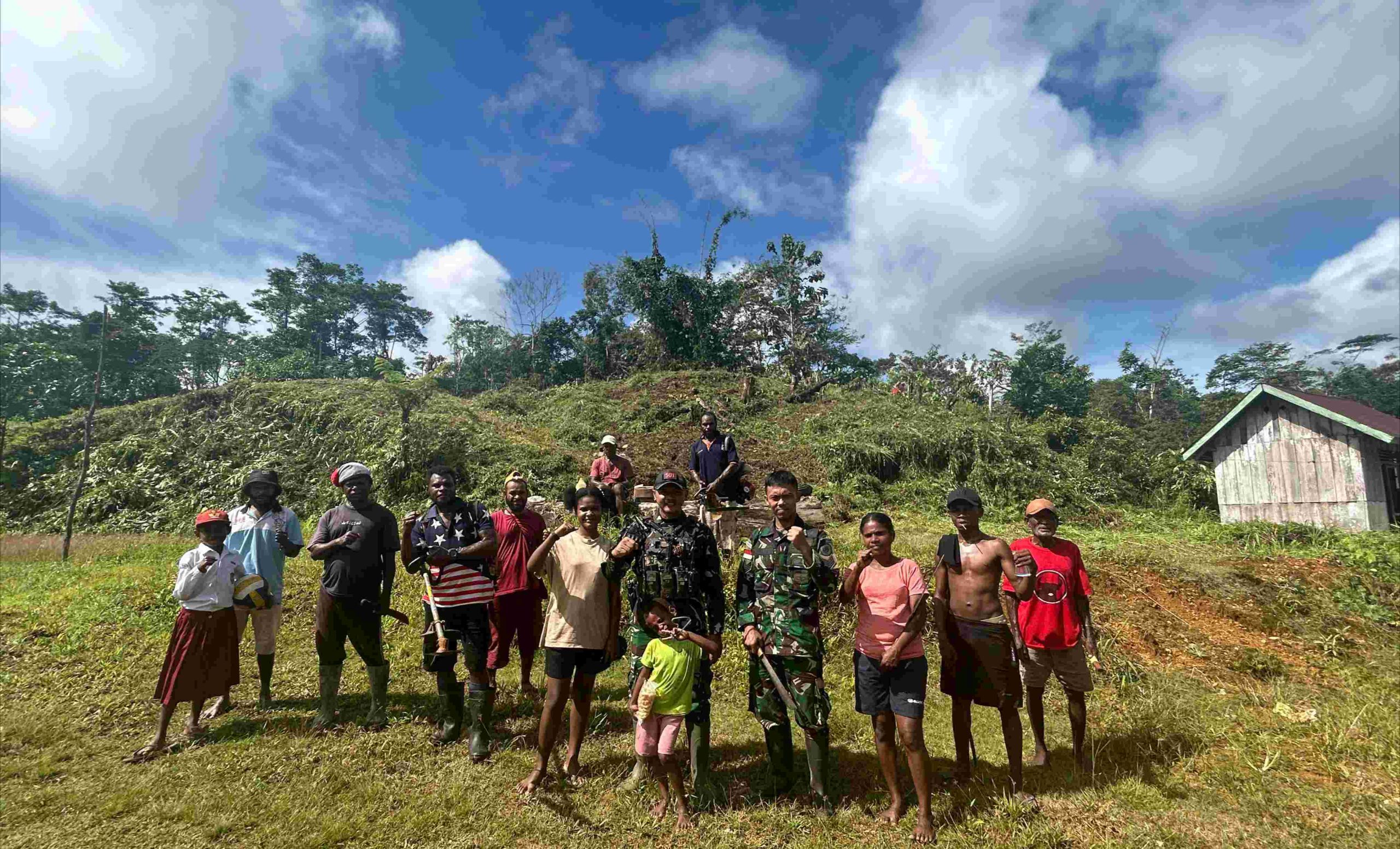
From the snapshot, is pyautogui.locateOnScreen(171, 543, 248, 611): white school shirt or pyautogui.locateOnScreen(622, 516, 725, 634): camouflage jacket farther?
pyautogui.locateOnScreen(171, 543, 248, 611): white school shirt

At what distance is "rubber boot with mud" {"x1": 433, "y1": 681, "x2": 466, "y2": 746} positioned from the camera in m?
4.29

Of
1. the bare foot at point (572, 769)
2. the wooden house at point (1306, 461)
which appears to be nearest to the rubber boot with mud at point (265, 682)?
the bare foot at point (572, 769)

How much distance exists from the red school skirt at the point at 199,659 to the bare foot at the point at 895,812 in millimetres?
4693

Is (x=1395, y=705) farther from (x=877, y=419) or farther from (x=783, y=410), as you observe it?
(x=783, y=410)

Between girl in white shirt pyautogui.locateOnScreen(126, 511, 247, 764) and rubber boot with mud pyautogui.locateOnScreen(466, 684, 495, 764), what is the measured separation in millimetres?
1972

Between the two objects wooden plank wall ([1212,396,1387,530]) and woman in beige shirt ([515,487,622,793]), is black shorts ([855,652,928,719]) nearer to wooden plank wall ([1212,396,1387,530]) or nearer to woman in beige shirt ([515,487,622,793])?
woman in beige shirt ([515,487,622,793])

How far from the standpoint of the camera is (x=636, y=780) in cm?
367

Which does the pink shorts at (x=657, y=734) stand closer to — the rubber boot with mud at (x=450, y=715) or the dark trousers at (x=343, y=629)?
the rubber boot with mud at (x=450, y=715)

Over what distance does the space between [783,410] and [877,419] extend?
10.7ft

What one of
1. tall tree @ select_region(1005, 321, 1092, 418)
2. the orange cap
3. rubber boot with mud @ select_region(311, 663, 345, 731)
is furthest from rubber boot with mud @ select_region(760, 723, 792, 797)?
tall tree @ select_region(1005, 321, 1092, 418)

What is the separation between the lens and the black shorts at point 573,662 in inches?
144

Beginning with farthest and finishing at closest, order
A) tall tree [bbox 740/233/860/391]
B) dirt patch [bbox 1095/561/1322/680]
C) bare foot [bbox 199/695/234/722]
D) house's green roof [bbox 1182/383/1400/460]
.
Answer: tall tree [bbox 740/233/860/391]
house's green roof [bbox 1182/383/1400/460]
dirt patch [bbox 1095/561/1322/680]
bare foot [bbox 199/695/234/722]

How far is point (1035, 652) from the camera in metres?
4.04

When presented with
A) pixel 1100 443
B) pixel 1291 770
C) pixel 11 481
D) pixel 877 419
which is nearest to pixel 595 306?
pixel 877 419
